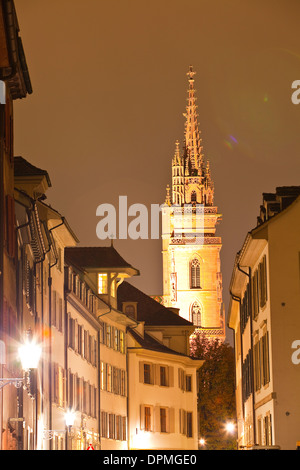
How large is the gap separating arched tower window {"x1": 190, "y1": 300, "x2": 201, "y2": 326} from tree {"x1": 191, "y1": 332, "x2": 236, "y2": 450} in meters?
72.5

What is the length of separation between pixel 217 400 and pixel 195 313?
83997 mm

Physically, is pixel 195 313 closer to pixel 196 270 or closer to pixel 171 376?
pixel 196 270

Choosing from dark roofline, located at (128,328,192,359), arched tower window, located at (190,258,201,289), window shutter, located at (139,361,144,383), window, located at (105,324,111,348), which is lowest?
window shutter, located at (139,361,144,383)

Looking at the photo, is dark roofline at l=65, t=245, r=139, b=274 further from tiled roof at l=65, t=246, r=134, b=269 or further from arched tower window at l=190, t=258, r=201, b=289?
arched tower window at l=190, t=258, r=201, b=289

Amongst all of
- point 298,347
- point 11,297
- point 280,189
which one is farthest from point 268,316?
point 11,297

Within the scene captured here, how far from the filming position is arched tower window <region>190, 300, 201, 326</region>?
19662 cm

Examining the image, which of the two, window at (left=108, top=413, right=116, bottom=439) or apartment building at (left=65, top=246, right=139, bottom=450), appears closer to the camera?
apartment building at (left=65, top=246, right=139, bottom=450)

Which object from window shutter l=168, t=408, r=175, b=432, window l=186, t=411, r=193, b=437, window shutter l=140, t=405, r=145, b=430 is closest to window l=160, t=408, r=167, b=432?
window shutter l=168, t=408, r=175, b=432

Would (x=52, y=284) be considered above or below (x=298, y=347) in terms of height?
above

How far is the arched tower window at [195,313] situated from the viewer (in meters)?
197

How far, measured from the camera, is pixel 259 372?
43500mm

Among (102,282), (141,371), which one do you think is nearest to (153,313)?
(141,371)

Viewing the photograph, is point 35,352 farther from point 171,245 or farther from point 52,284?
point 171,245
